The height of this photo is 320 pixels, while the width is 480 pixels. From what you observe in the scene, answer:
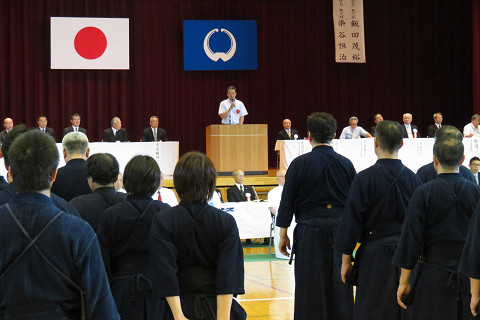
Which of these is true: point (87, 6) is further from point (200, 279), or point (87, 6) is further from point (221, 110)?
point (200, 279)

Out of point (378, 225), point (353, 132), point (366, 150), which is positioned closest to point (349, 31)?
point (353, 132)

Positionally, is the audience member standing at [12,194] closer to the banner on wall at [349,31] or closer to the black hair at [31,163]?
the black hair at [31,163]

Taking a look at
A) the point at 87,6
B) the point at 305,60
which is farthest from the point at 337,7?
the point at 87,6

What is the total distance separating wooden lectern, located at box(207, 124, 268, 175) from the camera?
16188 millimetres

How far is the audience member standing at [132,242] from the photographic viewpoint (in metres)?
3.87

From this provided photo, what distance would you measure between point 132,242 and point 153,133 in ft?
44.3

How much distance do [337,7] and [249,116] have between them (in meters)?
4.28

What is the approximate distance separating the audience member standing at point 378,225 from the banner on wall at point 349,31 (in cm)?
1605

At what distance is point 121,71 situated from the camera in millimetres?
Result: 20094

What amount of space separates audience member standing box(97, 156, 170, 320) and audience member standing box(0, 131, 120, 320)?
121cm

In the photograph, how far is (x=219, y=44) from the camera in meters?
20.2

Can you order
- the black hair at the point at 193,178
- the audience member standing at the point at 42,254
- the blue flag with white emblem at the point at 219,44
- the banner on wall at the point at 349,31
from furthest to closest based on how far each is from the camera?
the banner on wall at the point at 349,31 → the blue flag with white emblem at the point at 219,44 → the black hair at the point at 193,178 → the audience member standing at the point at 42,254

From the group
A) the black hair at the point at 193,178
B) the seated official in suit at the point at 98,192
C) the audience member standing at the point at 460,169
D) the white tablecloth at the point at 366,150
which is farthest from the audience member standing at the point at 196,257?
the white tablecloth at the point at 366,150

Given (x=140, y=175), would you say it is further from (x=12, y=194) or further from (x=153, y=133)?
(x=153, y=133)
